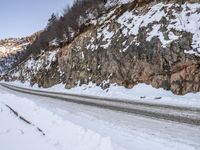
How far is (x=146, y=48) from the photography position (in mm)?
20953

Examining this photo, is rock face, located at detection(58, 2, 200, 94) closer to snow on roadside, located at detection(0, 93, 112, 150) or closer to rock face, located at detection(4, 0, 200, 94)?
rock face, located at detection(4, 0, 200, 94)

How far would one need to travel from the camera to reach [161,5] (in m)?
22.3

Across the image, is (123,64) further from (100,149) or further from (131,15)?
(100,149)

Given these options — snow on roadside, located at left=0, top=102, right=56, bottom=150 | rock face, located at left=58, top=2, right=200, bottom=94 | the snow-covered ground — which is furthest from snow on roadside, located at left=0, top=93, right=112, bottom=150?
rock face, located at left=58, top=2, right=200, bottom=94

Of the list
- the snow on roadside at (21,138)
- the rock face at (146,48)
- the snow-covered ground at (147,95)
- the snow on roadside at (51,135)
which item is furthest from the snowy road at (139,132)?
the rock face at (146,48)

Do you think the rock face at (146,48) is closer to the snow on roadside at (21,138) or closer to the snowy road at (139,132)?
the snowy road at (139,132)

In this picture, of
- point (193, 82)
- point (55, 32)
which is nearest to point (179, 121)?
point (193, 82)

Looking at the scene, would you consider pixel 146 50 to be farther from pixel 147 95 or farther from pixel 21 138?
pixel 21 138

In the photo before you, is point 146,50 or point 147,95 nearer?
point 147,95

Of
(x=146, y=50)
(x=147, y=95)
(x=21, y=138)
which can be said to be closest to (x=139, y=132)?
(x=21, y=138)

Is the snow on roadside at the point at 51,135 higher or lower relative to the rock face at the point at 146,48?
lower

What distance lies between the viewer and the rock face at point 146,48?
17.4 meters

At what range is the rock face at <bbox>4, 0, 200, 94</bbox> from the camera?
1741 cm

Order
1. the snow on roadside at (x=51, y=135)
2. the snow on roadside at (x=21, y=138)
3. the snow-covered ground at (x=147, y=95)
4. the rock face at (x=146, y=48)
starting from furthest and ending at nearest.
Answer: the rock face at (x=146, y=48), the snow-covered ground at (x=147, y=95), the snow on roadside at (x=21, y=138), the snow on roadside at (x=51, y=135)
